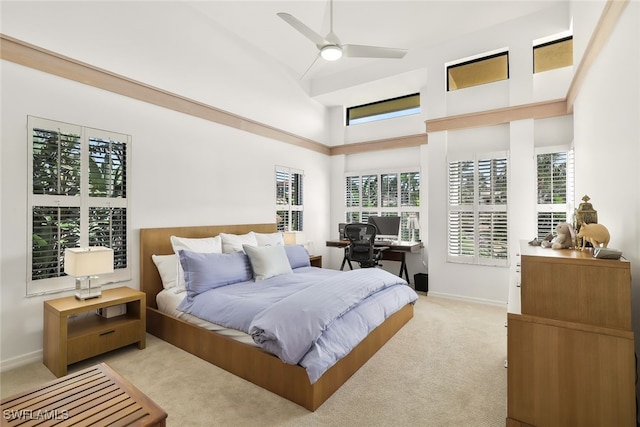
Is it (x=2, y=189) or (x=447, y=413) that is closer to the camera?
(x=447, y=413)

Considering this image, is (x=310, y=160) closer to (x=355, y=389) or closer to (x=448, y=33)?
(x=448, y=33)

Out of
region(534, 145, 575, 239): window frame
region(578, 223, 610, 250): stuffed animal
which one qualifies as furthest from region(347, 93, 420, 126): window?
region(578, 223, 610, 250): stuffed animal

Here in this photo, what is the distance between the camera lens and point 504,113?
4.38 m

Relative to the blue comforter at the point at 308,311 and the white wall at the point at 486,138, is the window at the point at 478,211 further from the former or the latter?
the blue comforter at the point at 308,311

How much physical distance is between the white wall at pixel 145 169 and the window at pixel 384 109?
1.35m

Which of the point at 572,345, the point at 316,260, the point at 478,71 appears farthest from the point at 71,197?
the point at 478,71

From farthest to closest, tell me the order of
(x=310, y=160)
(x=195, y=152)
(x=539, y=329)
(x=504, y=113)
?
(x=310, y=160), (x=504, y=113), (x=195, y=152), (x=539, y=329)

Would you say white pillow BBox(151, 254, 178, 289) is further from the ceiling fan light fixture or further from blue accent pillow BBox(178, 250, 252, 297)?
the ceiling fan light fixture

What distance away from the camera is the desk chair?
4983 millimetres

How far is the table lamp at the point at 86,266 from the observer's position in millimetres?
2633

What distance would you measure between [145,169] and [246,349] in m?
2.39

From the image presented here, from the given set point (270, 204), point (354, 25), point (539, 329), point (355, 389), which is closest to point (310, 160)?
point (270, 204)

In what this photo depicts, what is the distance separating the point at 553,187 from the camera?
409 cm

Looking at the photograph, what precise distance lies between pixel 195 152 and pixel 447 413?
3.85 metres
